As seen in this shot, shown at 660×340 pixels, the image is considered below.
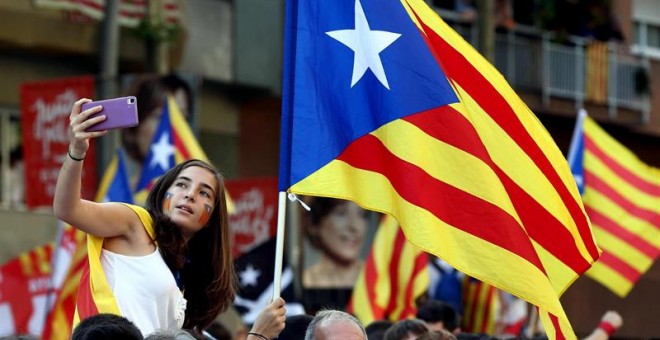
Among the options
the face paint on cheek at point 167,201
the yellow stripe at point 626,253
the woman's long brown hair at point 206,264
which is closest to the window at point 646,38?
the yellow stripe at point 626,253

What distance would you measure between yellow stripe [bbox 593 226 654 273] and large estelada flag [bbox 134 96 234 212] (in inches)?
118

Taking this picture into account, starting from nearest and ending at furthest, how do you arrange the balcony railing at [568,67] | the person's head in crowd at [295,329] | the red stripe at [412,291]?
1. the person's head in crowd at [295,329]
2. the red stripe at [412,291]
3. the balcony railing at [568,67]

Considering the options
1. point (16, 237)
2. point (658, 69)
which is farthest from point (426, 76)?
point (658, 69)

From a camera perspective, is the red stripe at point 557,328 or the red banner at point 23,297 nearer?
the red stripe at point 557,328

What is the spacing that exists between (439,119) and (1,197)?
13091mm

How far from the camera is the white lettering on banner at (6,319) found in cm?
1453

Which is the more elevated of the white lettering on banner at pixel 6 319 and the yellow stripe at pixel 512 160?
the yellow stripe at pixel 512 160

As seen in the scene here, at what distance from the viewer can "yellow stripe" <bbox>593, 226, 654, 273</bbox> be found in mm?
13828

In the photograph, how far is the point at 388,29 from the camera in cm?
794

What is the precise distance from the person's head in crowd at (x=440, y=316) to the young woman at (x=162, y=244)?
11.2 feet

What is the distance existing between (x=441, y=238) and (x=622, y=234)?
6.67 m

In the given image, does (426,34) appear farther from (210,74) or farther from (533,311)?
(210,74)

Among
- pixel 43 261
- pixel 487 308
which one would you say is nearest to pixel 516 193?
pixel 43 261

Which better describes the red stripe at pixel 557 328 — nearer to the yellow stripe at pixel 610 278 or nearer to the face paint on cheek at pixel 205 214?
the face paint on cheek at pixel 205 214
